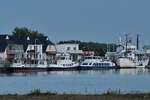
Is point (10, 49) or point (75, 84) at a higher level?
point (10, 49)

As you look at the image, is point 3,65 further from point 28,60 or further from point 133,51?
point 133,51

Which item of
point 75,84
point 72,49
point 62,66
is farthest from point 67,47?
point 75,84

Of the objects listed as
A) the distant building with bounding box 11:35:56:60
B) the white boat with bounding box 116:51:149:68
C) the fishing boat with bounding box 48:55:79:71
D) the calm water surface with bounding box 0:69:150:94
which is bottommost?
the calm water surface with bounding box 0:69:150:94

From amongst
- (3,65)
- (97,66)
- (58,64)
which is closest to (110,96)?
(3,65)

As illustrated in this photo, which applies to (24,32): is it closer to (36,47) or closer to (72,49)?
(72,49)

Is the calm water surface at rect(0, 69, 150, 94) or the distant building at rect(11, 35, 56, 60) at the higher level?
the distant building at rect(11, 35, 56, 60)

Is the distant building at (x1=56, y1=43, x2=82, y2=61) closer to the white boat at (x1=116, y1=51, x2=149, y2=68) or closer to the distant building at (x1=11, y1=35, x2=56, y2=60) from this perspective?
the distant building at (x1=11, y1=35, x2=56, y2=60)

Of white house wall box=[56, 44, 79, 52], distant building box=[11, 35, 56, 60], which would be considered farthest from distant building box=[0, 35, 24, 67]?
white house wall box=[56, 44, 79, 52]

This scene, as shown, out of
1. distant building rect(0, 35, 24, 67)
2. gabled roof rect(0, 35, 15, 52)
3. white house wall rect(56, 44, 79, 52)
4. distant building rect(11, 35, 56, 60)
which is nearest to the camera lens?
distant building rect(0, 35, 24, 67)

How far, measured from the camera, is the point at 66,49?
151 m

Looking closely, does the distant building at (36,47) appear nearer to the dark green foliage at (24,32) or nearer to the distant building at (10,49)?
the distant building at (10,49)

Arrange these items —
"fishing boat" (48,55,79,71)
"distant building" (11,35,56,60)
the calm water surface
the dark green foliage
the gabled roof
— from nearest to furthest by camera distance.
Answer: the calm water surface, "fishing boat" (48,55,79,71), the gabled roof, "distant building" (11,35,56,60), the dark green foliage

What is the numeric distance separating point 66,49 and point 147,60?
22224mm

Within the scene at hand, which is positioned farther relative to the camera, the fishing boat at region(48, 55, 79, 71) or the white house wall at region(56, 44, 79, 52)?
the white house wall at region(56, 44, 79, 52)
